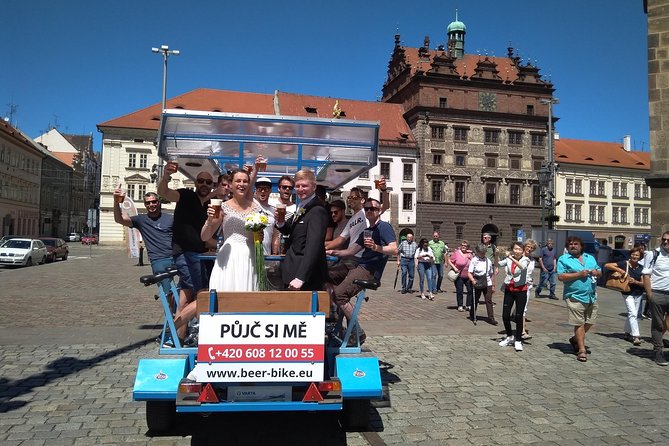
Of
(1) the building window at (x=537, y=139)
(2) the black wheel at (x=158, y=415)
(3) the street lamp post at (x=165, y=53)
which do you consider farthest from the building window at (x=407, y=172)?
(2) the black wheel at (x=158, y=415)

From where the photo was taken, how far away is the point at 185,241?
564cm

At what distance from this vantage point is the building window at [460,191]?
57.3 meters

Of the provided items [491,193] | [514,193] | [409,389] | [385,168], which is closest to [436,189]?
[385,168]

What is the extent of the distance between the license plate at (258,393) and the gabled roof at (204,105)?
173ft

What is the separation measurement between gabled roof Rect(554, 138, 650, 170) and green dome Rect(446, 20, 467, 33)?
1929cm

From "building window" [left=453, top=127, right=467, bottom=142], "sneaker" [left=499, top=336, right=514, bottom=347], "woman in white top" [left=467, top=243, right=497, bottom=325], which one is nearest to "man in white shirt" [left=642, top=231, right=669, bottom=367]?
"sneaker" [left=499, top=336, right=514, bottom=347]

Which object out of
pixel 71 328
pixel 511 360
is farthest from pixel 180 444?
pixel 71 328

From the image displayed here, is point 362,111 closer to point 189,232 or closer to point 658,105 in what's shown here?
point 658,105

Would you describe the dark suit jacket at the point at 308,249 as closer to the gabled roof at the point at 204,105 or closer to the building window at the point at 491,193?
the gabled roof at the point at 204,105

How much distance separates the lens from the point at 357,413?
4.63 m

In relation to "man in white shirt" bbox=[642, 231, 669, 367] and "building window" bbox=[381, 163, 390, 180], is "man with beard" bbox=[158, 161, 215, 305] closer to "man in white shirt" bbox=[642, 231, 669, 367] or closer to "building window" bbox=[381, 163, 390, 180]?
"man in white shirt" bbox=[642, 231, 669, 367]

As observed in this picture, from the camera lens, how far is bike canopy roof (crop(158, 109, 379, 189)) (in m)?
5.53

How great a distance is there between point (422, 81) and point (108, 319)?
166ft

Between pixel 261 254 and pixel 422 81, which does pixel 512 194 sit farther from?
pixel 261 254
